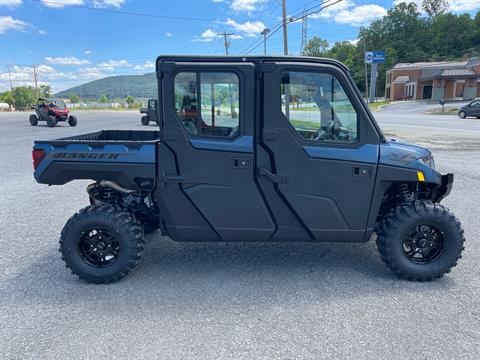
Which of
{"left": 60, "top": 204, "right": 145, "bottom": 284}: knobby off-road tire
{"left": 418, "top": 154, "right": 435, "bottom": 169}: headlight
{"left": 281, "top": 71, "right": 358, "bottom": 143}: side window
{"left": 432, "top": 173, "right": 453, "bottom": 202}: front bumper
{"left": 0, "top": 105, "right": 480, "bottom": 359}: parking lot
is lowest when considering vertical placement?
{"left": 0, "top": 105, "right": 480, "bottom": 359}: parking lot

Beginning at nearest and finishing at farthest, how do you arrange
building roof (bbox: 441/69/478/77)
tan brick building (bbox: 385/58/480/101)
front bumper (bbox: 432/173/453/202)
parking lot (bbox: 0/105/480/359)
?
parking lot (bbox: 0/105/480/359)
front bumper (bbox: 432/173/453/202)
building roof (bbox: 441/69/478/77)
tan brick building (bbox: 385/58/480/101)

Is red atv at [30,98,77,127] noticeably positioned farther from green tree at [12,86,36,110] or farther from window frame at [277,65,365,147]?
green tree at [12,86,36,110]

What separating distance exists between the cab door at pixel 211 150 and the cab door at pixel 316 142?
196mm

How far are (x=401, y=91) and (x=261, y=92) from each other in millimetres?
81494

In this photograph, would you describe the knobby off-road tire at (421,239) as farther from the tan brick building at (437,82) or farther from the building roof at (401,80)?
the building roof at (401,80)

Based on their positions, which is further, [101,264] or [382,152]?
[101,264]

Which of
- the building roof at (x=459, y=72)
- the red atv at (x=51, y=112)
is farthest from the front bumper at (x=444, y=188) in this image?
the building roof at (x=459, y=72)

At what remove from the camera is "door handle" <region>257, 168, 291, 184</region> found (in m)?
3.34

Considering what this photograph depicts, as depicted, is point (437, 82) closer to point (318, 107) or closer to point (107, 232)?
point (318, 107)

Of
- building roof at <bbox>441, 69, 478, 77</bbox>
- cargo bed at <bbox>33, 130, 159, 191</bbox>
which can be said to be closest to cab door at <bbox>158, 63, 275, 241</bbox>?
cargo bed at <bbox>33, 130, 159, 191</bbox>

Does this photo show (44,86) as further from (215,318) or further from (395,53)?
(215,318)

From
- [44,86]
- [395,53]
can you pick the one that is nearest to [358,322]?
[395,53]

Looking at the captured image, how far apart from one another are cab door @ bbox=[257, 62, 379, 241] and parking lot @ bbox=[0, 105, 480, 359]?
2.67 feet

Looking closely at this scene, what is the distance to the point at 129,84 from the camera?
7343 inches
